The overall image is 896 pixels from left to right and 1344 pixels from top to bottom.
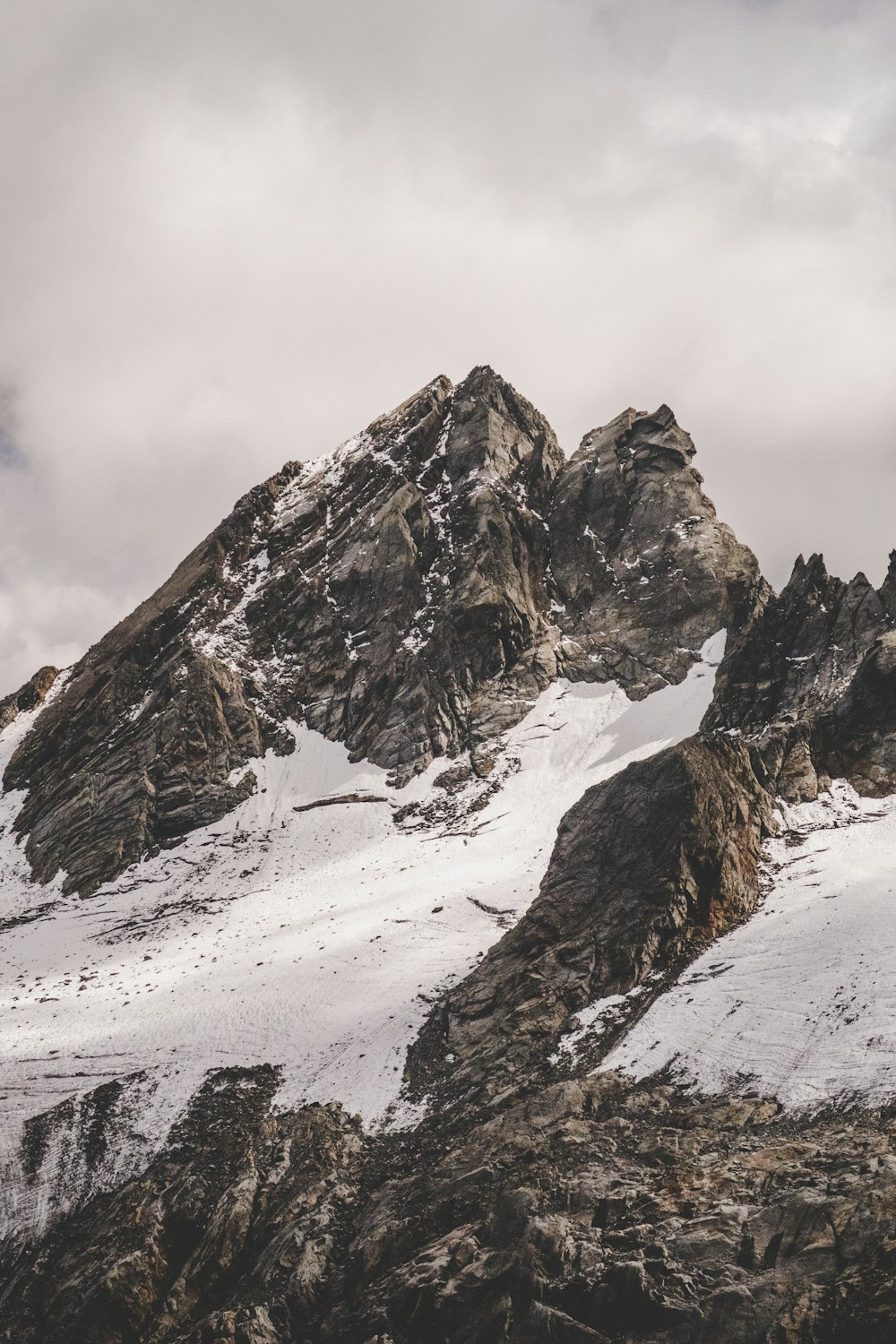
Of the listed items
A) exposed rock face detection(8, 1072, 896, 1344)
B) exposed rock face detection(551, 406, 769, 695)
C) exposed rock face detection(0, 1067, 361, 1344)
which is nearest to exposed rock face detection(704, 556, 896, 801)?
exposed rock face detection(551, 406, 769, 695)

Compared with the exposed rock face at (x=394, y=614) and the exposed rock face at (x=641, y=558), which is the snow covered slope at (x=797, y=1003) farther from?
the exposed rock face at (x=641, y=558)

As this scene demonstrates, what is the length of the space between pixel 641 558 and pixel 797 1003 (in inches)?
2297

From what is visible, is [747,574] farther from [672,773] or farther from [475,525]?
[672,773]

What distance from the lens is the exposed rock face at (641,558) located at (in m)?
69.5

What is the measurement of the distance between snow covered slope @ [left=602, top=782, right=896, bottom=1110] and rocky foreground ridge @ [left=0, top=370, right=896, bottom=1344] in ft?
2.26

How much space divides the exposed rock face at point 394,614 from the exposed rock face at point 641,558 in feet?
0.65

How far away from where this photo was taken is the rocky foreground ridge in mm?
12977

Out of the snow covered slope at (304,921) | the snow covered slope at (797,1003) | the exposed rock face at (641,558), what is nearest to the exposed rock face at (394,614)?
the exposed rock face at (641,558)

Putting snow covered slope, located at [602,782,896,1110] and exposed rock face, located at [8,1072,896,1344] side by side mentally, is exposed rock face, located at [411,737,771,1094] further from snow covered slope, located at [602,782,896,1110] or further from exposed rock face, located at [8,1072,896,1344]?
exposed rock face, located at [8,1072,896,1344]

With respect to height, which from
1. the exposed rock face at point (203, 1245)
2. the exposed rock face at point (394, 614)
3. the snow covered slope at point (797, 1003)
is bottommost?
the exposed rock face at point (203, 1245)

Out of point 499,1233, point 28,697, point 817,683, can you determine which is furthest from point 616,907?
point 28,697

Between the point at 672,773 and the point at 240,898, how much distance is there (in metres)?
26.2

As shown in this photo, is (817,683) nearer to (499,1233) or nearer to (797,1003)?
(797,1003)

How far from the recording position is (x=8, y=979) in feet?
128
